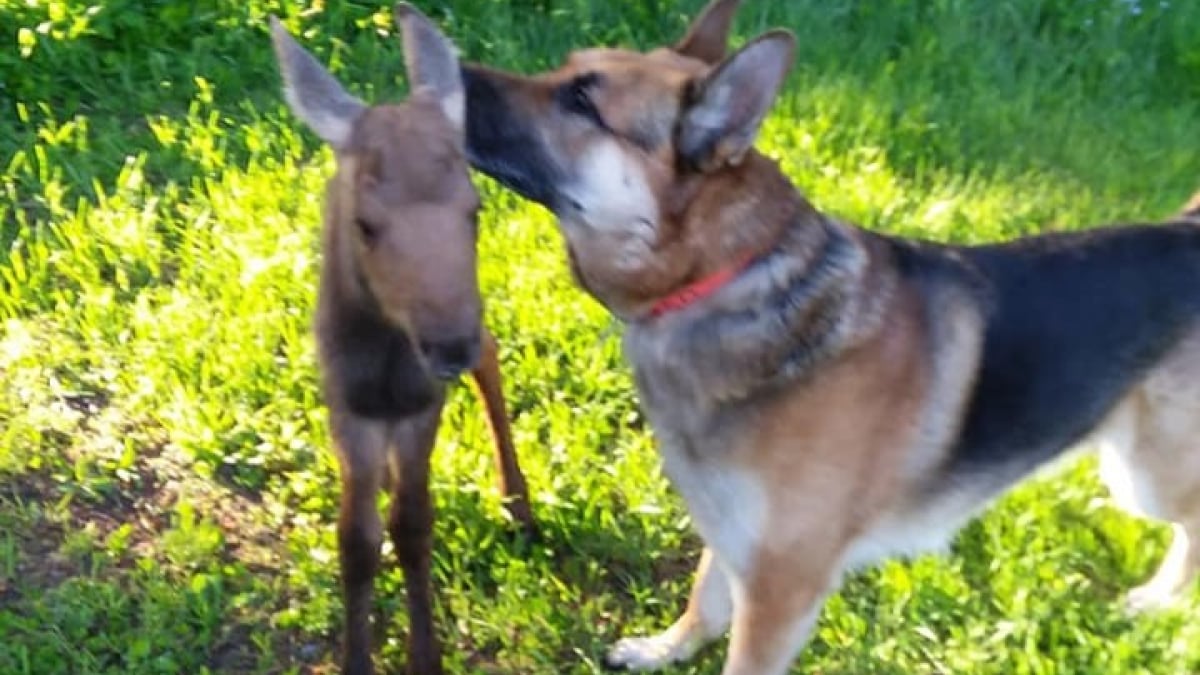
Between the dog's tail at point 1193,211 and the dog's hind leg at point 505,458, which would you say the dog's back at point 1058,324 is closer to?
the dog's tail at point 1193,211

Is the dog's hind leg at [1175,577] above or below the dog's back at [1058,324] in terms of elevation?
below

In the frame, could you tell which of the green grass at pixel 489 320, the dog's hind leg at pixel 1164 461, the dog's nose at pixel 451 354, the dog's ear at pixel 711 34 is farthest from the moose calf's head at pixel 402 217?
the dog's hind leg at pixel 1164 461

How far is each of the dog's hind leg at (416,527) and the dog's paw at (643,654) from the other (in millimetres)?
452

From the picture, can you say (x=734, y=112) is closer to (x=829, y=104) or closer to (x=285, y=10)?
(x=829, y=104)

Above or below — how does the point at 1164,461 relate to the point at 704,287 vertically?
below

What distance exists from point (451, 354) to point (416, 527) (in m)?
0.83

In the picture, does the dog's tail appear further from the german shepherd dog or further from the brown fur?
the brown fur

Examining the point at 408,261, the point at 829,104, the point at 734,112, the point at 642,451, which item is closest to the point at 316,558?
the point at 642,451

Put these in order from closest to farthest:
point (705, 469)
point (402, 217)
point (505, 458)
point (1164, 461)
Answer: point (402, 217), point (705, 469), point (1164, 461), point (505, 458)

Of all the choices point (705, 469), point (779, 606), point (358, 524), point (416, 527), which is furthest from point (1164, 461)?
point (358, 524)

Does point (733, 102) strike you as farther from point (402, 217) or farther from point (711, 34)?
point (402, 217)

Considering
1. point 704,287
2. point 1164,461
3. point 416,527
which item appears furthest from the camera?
point 1164,461

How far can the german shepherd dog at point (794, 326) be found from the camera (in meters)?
3.06

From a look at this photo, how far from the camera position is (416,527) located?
11.6 feet
